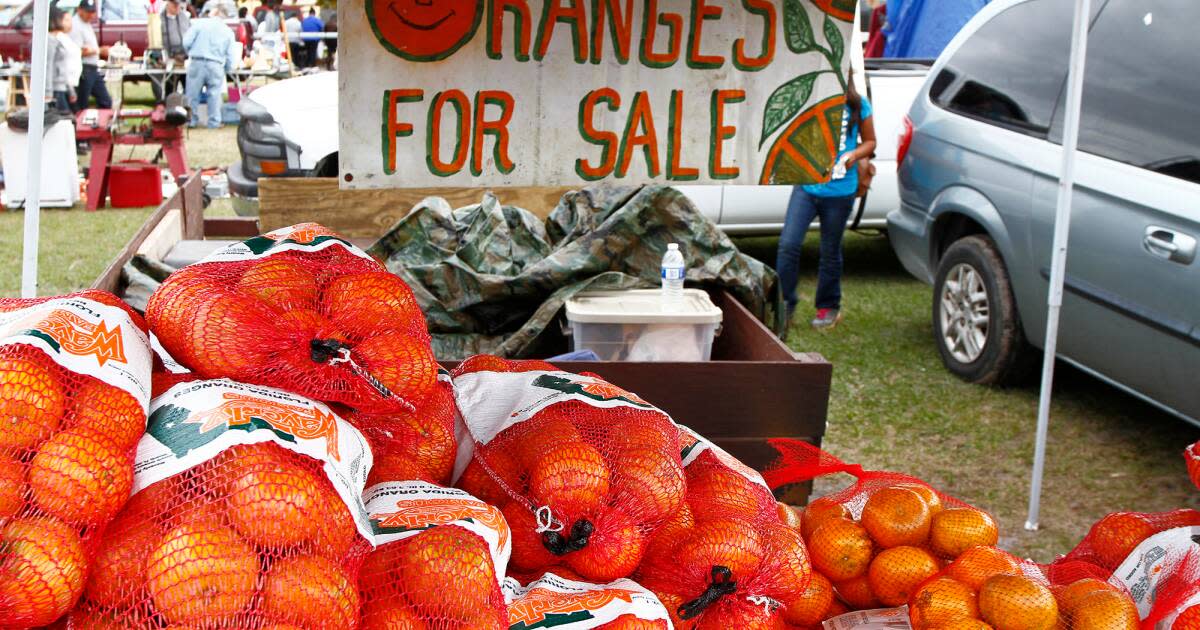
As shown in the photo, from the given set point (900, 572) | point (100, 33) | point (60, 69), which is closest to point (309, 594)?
point (900, 572)

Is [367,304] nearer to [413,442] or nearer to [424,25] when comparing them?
[413,442]

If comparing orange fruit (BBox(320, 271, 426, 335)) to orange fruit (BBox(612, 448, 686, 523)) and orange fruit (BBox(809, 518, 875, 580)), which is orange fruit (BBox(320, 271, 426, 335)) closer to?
orange fruit (BBox(612, 448, 686, 523))

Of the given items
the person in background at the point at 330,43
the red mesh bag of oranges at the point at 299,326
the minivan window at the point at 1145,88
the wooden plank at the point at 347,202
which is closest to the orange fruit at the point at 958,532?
the red mesh bag of oranges at the point at 299,326

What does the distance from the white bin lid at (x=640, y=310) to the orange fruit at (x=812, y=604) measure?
1533 millimetres

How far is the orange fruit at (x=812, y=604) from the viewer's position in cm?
212

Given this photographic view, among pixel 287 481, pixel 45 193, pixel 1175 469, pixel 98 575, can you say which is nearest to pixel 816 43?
pixel 287 481

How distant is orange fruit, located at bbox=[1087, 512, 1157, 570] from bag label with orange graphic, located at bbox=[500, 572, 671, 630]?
3.79 ft

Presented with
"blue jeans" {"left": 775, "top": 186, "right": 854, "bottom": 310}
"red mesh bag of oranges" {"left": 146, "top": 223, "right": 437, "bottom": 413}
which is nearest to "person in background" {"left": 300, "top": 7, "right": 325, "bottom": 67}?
"blue jeans" {"left": 775, "top": 186, "right": 854, "bottom": 310}

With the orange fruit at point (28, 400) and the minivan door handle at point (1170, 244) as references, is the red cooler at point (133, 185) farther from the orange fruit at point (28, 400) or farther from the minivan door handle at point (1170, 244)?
the orange fruit at point (28, 400)

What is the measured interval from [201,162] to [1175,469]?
1240 centimetres

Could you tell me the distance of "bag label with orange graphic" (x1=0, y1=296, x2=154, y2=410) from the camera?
1.51 meters

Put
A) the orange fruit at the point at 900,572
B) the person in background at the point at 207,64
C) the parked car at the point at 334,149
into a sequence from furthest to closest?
the person in background at the point at 207,64
the parked car at the point at 334,149
the orange fruit at the point at 900,572

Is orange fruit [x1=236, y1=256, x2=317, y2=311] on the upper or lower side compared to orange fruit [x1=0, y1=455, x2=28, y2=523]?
upper

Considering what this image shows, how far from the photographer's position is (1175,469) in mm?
4992
